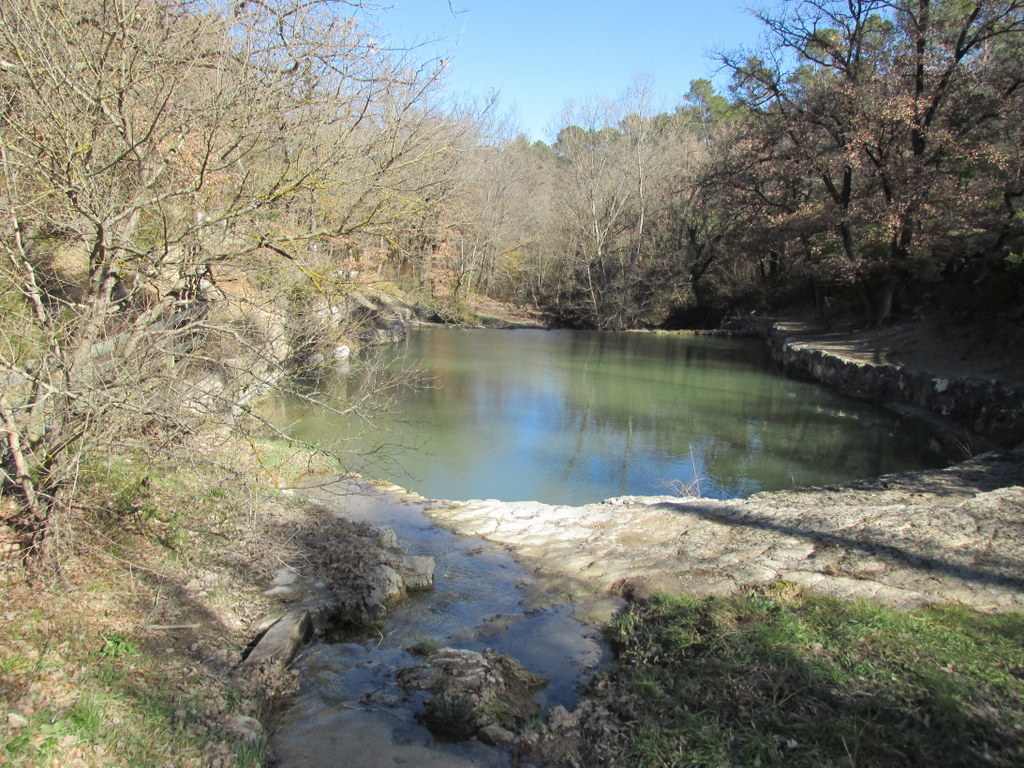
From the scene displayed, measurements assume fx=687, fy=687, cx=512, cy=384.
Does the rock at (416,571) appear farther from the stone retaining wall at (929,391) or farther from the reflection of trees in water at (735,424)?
the stone retaining wall at (929,391)

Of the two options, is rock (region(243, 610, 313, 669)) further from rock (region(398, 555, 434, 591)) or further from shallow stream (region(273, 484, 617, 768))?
rock (region(398, 555, 434, 591))

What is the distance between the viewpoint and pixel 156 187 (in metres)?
4.49

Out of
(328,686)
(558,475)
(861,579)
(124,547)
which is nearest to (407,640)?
(328,686)

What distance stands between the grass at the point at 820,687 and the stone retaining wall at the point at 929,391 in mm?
9043

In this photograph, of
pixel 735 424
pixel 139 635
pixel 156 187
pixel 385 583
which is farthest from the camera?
pixel 735 424

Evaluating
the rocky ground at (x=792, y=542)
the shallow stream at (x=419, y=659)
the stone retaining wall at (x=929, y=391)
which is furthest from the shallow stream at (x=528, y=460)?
the stone retaining wall at (x=929, y=391)

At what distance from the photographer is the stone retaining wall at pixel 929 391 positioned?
1122cm

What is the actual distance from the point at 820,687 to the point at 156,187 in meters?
4.76

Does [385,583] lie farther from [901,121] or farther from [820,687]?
[901,121]

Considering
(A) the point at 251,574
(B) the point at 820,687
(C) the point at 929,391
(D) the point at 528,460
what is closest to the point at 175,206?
(A) the point at 251,574

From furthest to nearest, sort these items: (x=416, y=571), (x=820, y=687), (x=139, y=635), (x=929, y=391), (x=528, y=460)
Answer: (x=929, y=391)
(x=528, y=460)
(x=416, y=571)
(x=139, y=635)
(x=820, y=687)

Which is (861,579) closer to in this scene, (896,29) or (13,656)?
(13,656)

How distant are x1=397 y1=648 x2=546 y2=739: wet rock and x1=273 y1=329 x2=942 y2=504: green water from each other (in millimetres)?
2187

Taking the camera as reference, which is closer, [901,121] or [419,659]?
[419,659]
